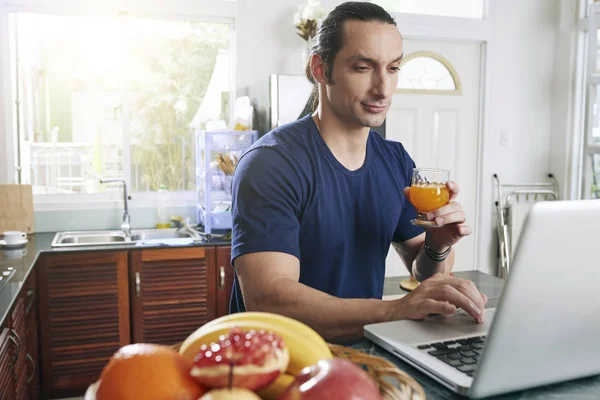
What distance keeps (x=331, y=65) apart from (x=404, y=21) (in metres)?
2.91

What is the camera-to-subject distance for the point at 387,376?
0.79m

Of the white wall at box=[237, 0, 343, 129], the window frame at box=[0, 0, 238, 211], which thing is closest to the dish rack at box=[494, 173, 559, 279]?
the white wall at box=[237, 0, 343, 129]

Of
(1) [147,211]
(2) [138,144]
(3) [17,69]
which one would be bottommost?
(1) [147,211]

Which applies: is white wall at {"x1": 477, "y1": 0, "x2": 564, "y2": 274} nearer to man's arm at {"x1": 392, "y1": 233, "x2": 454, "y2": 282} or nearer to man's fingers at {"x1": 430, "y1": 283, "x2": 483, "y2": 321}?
man's arm at {"x1": 392, "y1": 233, "x2": 454, "y2": 282}

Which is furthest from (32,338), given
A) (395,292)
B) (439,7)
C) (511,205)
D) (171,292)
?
(439,7)

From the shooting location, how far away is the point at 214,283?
339 centimetres

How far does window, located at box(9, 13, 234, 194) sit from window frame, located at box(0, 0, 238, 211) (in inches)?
1.6

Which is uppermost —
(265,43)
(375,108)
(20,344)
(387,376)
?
(265,43)

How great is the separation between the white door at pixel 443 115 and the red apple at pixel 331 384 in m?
3.78

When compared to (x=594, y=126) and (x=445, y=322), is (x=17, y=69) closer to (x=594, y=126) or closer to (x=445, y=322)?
(x=445, y=322)

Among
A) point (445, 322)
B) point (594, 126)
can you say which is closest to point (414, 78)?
point (594, 126)

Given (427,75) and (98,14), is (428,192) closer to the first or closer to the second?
A: (98,14)

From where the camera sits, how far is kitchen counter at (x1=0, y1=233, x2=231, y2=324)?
2176 mm

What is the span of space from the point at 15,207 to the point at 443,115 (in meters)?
3.02
